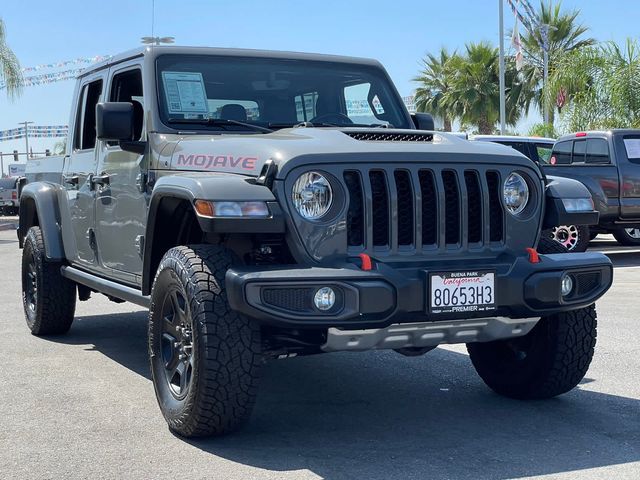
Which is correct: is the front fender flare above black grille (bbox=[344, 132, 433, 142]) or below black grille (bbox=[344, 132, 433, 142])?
below

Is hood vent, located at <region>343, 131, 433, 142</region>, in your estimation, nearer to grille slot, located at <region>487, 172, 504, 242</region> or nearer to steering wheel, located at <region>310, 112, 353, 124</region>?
grille slot, located at <region>487, 172, 504, 242</region>

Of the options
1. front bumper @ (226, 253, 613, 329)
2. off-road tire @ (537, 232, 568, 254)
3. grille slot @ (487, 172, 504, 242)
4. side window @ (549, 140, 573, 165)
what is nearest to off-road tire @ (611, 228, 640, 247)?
side window @ (549, 140, 573, 165)

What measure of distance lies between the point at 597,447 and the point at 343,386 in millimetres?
1759

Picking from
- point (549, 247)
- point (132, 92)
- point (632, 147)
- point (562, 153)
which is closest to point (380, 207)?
point (549, 247)

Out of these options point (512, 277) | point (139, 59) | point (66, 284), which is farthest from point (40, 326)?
point (512, 277)

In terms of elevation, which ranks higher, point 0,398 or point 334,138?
point 334,138

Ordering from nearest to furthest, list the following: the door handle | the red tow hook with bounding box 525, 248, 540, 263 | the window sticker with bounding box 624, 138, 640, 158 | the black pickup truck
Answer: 1. the red tow hook with bounding box 525, 248, 540, 263
2. the door handle
3. the black pickup truck
4. the window sticker with bounding box 624, 138, 640, 158

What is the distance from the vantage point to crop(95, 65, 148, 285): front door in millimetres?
5512

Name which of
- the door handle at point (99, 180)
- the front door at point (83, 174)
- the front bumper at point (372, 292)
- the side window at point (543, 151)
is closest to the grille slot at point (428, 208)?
the front bumper at point (372, 292)

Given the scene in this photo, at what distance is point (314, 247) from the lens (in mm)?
4281

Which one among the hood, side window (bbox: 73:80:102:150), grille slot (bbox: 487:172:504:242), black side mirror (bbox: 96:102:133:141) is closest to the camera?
the hood

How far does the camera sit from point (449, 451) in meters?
4.39

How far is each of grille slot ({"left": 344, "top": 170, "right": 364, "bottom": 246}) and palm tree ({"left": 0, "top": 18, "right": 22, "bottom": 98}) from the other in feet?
89.7

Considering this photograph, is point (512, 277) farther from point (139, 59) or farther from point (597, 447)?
point (139, 59)
